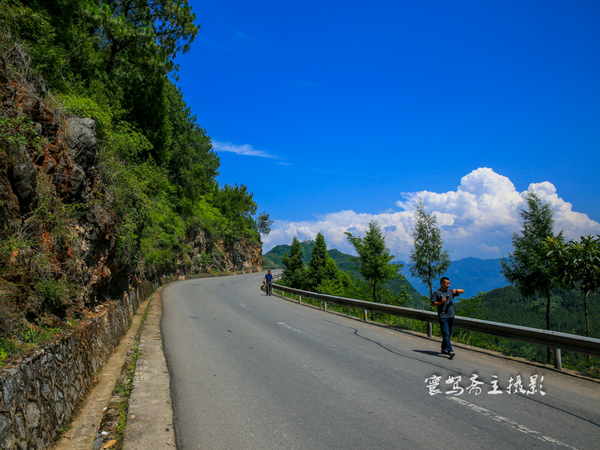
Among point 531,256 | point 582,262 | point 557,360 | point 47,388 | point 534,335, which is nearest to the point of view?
point 47,388

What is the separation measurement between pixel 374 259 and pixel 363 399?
17.2m

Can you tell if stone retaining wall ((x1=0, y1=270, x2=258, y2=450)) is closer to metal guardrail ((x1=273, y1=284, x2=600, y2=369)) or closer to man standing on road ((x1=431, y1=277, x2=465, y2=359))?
man standing on road ((x1=431, y1=277, x2=465, y2=359))

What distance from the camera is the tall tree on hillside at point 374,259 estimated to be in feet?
71.0

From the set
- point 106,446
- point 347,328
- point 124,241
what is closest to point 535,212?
point 347,328

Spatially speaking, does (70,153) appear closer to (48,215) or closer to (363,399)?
(48,215)

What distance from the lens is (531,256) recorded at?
22.0 m

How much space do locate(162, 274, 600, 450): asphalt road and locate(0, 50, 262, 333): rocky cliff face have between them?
259 cm

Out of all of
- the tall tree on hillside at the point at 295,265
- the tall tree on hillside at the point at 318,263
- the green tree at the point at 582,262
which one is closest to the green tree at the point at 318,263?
the tall tree on hillside at the point at 318,263

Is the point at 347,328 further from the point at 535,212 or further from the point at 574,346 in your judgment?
the point at 535,212

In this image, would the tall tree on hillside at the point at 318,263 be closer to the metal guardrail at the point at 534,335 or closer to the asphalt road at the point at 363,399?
the metal guardrail at the point at 534,335

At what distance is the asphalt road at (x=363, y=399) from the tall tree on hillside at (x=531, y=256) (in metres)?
17.7

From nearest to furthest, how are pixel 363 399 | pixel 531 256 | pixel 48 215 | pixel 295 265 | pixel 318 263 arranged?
1. pixel 363 399
2. pixel 48 215
3. pixel 531 256
4. pixel 318 263
5. pixel 295 265

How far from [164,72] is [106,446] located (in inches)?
771

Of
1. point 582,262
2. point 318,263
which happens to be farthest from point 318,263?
point 582,262
